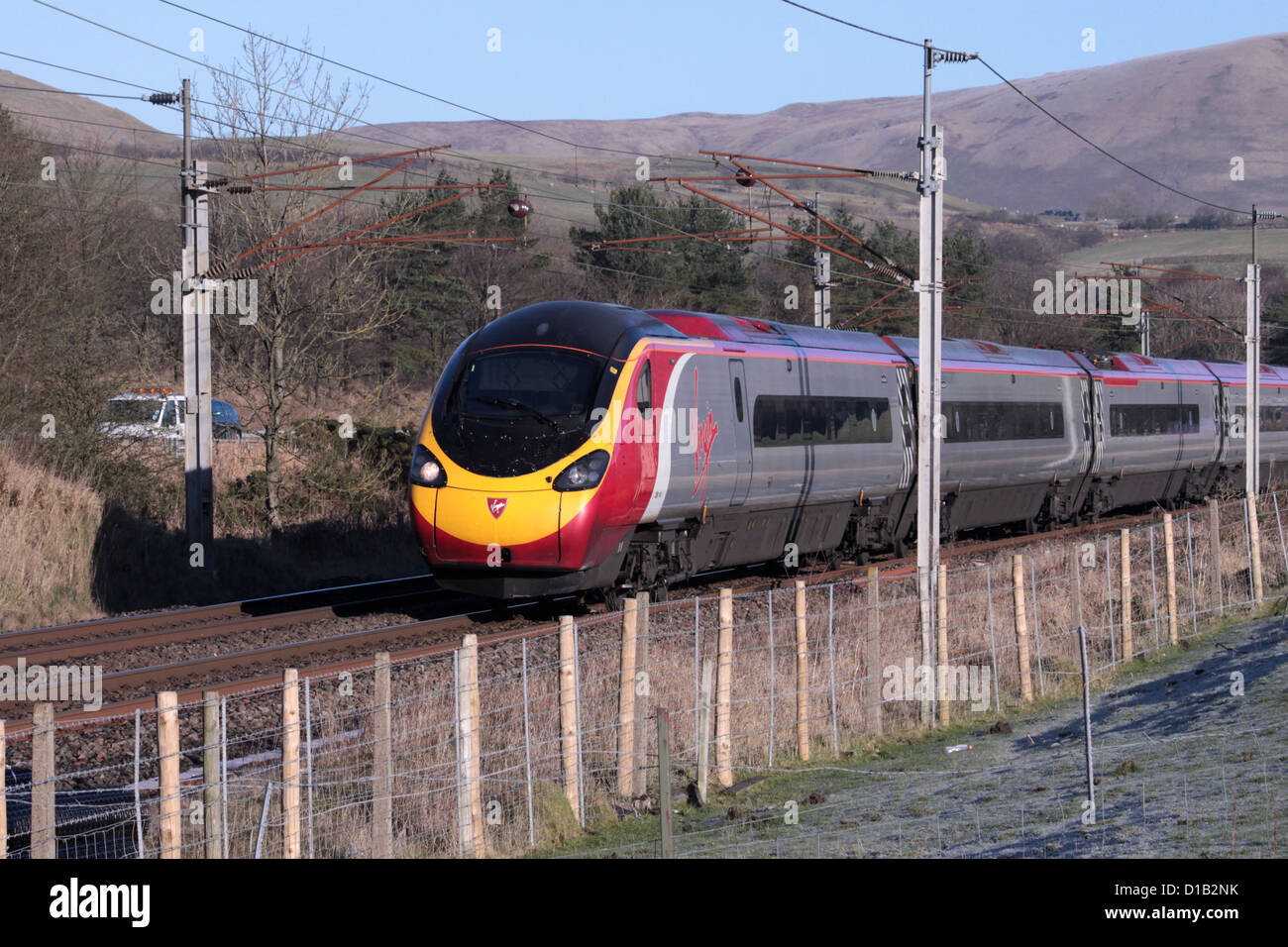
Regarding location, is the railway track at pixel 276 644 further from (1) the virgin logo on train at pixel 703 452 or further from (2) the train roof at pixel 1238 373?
(2) the train roof at pixel 1238 373

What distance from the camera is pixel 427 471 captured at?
50.3 ft

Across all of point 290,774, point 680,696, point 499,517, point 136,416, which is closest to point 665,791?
point 290,774

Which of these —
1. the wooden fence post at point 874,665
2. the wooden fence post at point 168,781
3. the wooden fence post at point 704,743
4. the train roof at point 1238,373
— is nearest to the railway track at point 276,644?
the wooden fence post at point 874,665

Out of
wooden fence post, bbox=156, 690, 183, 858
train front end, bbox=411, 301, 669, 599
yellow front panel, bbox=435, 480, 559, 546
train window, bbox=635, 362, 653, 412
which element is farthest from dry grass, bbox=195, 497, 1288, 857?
train window, bbox=635, 362, 653, 412

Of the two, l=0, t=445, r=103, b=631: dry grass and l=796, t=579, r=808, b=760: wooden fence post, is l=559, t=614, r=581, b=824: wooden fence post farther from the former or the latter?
l=0, t=445, r=103, b=631: dry grass

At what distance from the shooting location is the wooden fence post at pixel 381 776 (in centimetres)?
826

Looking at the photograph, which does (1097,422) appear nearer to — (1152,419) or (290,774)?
(1152,419)

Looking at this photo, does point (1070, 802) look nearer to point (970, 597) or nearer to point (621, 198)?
point (970, 597)

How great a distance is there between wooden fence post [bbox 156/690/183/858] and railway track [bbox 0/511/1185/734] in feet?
11.9

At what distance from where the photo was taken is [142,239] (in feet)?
155

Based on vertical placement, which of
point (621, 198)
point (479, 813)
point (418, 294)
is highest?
point (621, 198)
